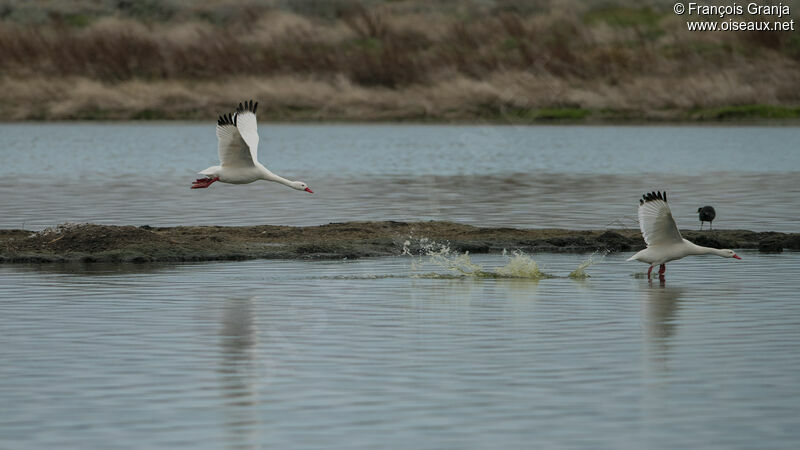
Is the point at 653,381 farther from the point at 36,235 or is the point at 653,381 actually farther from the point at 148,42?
the point at 148,42

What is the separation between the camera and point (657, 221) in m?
16.7

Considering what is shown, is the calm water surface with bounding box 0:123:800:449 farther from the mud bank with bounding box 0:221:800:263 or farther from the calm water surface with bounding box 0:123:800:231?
the mud bank with bounding box 0:221:800:263

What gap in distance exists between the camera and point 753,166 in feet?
139

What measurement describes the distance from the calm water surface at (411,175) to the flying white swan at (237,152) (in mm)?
4719

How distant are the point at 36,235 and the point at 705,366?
1026cm

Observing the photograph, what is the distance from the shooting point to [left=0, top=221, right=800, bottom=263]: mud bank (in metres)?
19.0

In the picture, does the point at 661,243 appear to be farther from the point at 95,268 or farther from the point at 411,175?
A: the point at 411,175

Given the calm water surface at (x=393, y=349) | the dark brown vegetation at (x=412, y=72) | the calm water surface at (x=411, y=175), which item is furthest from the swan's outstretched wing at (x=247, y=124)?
the dark brown vegetation at (x=412, y=72)

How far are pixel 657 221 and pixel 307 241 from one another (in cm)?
551

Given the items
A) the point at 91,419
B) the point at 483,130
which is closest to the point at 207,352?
the point at 91,419

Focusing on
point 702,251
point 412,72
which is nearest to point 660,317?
point 702,251

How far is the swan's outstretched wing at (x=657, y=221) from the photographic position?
1650cm

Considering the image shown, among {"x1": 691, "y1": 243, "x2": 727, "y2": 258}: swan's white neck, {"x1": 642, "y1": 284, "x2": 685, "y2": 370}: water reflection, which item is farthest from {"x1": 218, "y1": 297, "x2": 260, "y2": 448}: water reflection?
{"x1": 691, "y1": 243, "x2": 727, "y2": 258}: swan's white neck

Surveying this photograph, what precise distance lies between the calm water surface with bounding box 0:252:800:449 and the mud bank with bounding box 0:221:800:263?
107 cm
